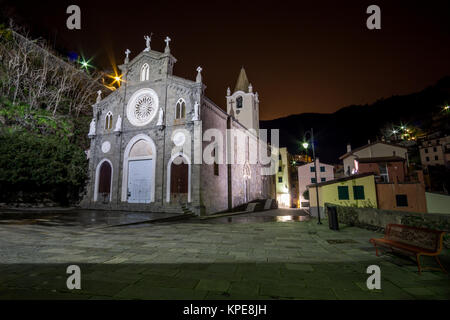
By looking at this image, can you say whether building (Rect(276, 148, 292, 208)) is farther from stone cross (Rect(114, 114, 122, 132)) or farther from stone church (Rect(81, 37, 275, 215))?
stone cross (Rect(114, 114, 122, 132))

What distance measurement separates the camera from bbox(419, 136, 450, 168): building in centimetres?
4288

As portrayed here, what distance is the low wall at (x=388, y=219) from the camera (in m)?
6.06

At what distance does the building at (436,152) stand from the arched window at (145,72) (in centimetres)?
Result: 5311

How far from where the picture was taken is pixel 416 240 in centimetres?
467

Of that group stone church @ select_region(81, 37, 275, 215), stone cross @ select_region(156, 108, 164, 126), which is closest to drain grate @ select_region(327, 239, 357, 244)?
stone church @ select_region(81, 37, 275, 215)

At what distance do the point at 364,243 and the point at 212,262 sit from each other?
16.7 feet

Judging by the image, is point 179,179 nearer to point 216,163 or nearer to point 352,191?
point 216,163

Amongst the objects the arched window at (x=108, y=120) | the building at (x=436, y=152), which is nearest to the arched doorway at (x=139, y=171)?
the arched window at (x=108, y=120)

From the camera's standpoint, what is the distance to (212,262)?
4.82 metres

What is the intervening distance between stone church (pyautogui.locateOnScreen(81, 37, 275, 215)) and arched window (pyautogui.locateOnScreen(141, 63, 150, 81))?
0.33 ft

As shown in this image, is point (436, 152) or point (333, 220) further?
point (436, 152)

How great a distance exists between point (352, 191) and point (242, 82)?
2703cm

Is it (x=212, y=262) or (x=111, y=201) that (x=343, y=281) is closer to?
(x=212, y=262)

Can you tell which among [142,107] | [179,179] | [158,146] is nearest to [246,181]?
[179,179]
